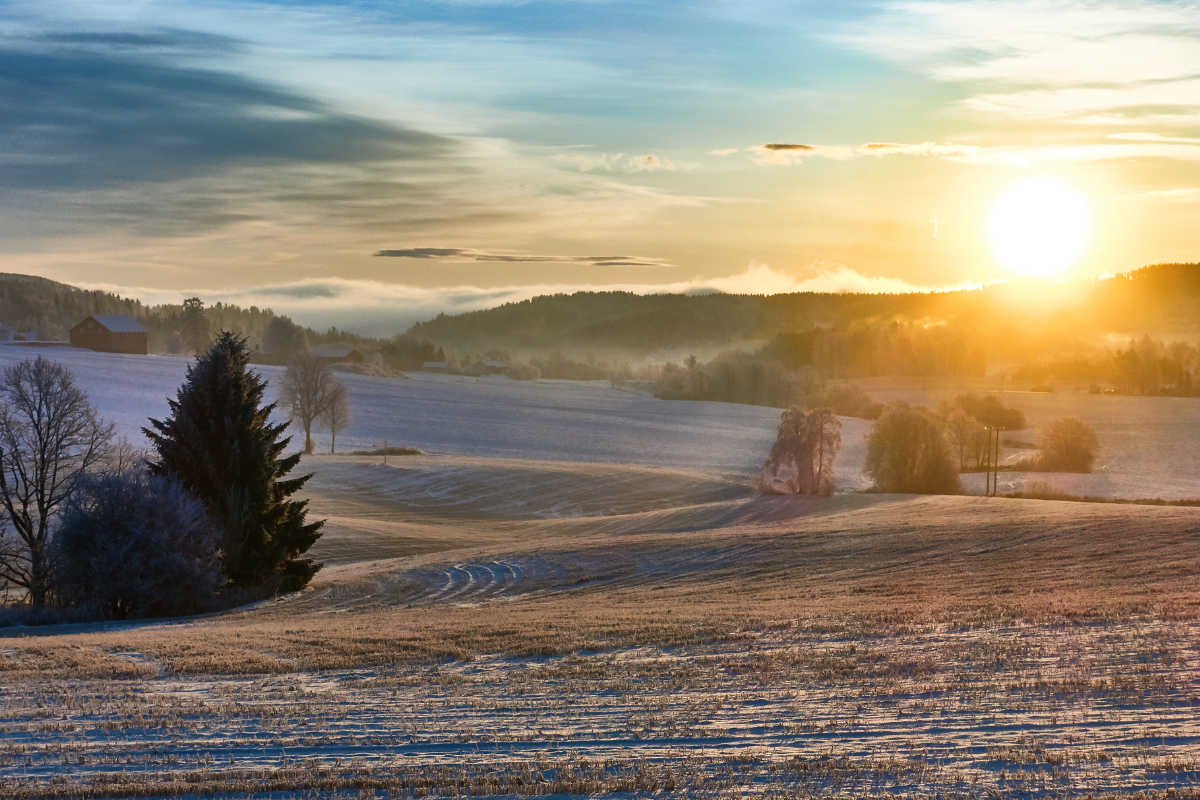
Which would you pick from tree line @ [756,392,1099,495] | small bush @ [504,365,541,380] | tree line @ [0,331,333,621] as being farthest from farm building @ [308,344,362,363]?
tree line @ [0,331,333,621]

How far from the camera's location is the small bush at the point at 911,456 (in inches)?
2518

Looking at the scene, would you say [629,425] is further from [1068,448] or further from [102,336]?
[102,336]

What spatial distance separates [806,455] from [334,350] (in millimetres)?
105692

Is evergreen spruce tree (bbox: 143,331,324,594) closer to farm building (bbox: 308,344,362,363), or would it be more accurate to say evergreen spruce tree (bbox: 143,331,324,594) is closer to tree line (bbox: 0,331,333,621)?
tree line (bbox: 0,331,333,621)

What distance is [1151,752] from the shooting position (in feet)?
30.6

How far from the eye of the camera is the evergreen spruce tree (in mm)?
31062

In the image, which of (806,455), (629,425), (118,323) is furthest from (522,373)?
(806,455)

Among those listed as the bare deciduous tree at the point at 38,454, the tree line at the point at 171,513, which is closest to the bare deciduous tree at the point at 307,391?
the tree line at the point at 171,513

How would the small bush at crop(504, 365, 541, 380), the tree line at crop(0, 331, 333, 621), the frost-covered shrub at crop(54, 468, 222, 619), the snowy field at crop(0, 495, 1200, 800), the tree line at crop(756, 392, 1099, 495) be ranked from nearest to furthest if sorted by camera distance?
the snowy field at crop(0, 495, 1200, 800)
the frost-covered shrub at crop(54, 468, 222, 619)
the tree line at crop(0, 331, 333, 621)
the tree line at crop(756, 392, 1099, 495)
the small bush at crop(504, 365, 541, 380)

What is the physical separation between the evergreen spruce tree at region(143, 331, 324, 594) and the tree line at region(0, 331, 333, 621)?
1.4 inches

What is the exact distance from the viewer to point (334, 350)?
484 feet

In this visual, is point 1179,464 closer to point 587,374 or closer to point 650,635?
point 650,635

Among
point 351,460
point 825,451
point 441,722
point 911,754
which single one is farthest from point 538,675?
point 351,460

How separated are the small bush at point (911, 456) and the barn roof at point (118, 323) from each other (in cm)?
10081
